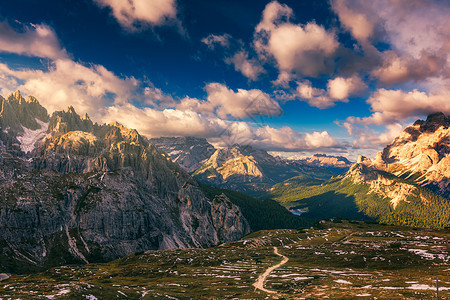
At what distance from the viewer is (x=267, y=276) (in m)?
93.1

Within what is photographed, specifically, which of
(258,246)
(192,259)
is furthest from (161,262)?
(258,246)

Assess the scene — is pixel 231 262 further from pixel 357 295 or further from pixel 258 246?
pixel 357 295

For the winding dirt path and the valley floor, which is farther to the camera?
the winding dirt path

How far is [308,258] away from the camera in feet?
430

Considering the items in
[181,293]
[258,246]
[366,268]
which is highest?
[181,293]

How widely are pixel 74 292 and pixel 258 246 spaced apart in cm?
14298

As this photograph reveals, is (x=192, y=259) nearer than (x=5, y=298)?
No

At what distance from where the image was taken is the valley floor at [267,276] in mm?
61594

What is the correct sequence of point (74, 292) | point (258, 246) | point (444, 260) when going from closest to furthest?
1. point (74, 292)
2. point (444, 260)
3. point (258, 246)

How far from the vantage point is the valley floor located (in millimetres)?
61594

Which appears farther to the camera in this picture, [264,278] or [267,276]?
[267,276]

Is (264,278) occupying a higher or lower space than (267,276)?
higher

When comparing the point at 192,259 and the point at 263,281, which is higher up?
the point at 263,281

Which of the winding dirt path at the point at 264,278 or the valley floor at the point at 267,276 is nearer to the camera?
the valley floor at the point at 267,276
